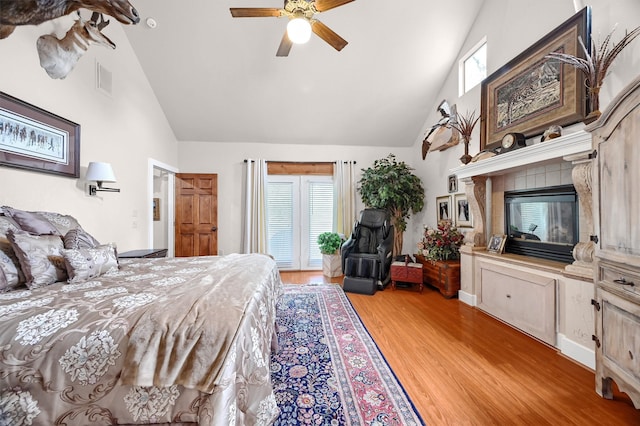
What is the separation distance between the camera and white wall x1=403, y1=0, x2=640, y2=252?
71.3 inches

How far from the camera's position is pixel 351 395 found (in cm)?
156

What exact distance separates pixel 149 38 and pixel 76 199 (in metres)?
2.26

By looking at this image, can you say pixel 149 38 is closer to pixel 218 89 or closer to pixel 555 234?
pixel 218 89

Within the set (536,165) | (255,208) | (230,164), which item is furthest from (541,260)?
(230,164)

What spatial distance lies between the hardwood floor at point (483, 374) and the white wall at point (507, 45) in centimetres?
200

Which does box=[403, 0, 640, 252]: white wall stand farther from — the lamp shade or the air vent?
the air vent

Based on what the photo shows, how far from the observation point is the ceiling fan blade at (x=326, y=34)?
7.14 feet

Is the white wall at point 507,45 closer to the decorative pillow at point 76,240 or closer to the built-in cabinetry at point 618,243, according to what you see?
the built-in cabinetry at point 618,243

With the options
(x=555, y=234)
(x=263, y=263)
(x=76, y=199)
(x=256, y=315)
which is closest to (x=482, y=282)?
(x=555, y=234)

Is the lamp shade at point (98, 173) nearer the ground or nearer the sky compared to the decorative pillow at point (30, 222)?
nearer the sky

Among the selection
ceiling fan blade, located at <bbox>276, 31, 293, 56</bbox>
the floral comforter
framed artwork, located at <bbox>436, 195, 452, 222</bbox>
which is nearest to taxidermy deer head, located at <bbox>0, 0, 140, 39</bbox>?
the floral comforter

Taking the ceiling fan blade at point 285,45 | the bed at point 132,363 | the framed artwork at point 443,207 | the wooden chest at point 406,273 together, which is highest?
the ceiling fan blade at point 285,45

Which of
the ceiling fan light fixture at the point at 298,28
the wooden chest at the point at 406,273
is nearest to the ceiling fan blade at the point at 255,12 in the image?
the ceiling fan light fixture at the point at 298,28

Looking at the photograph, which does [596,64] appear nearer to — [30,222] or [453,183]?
[453,183]
